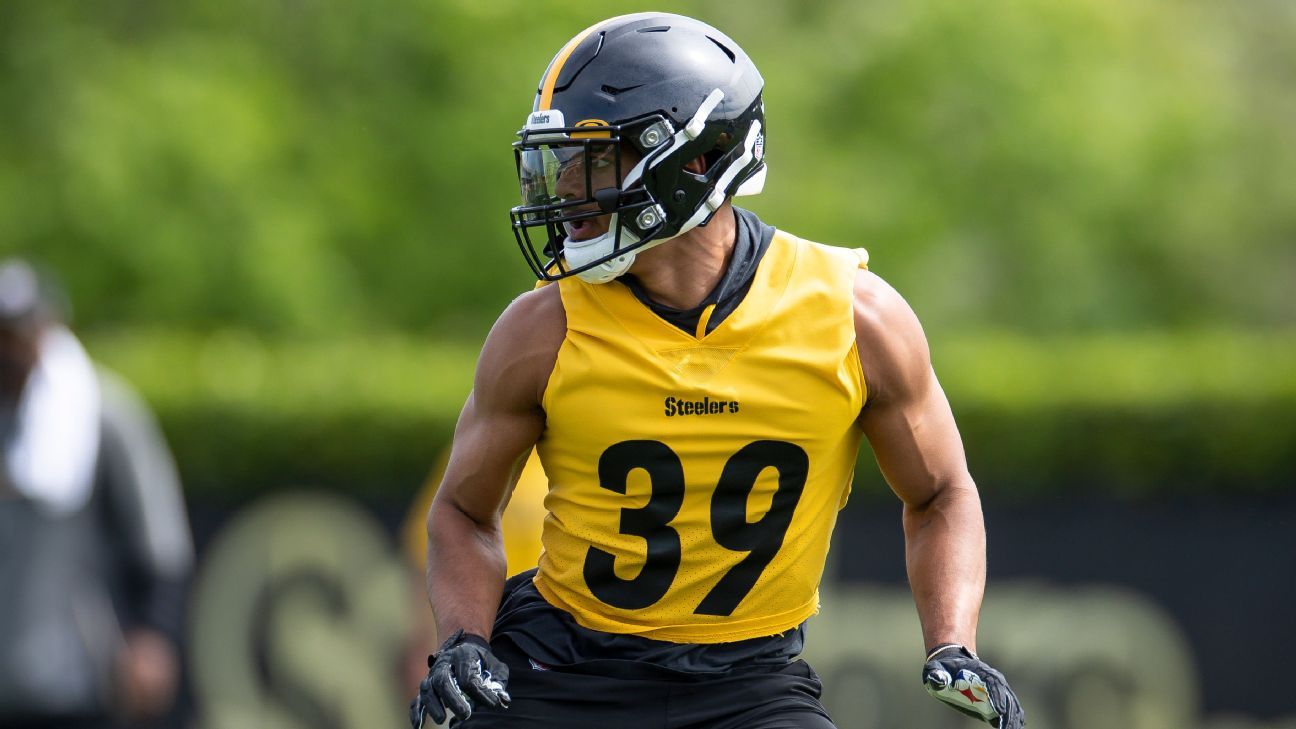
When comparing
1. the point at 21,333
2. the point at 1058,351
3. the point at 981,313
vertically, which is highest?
the point at 21,333

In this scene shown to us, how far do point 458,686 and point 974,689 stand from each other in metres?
1.11

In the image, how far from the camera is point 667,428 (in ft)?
13.7


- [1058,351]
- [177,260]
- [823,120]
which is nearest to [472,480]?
[1058,351]

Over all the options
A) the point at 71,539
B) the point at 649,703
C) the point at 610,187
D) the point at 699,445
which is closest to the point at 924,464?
the point at 699,445

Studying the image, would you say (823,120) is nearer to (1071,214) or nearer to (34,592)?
(1071,214)

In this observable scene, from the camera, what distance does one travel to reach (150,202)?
1909 cm

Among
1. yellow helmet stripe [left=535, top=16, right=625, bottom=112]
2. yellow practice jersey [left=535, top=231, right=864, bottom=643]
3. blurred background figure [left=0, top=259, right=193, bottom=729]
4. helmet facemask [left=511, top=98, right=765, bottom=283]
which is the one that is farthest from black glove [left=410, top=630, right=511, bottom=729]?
blurred background figure [left=0, top=259, right=193, bottom=729]

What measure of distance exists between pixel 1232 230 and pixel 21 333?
19.3 metres

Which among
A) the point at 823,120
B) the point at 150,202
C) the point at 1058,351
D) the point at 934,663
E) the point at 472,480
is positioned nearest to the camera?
the point at 934,663

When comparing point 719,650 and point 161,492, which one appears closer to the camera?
point 719,650

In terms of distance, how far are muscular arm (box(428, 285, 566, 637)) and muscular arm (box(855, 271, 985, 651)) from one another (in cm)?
73

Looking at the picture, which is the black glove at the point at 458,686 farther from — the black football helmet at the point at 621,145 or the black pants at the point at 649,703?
the black football helmet at the point at 621,145

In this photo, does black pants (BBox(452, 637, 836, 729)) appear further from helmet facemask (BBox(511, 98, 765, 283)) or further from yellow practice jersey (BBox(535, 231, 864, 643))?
helmet facemask (BBox(511, 98, 765, 283))

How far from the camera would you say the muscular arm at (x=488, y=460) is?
166 inches
